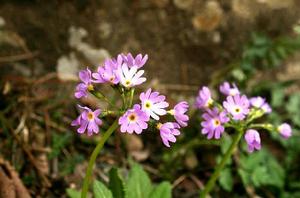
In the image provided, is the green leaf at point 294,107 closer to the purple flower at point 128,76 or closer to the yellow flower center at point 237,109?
the yellow flower center at point 237,109

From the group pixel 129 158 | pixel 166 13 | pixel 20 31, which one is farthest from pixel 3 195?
pixel 166 13

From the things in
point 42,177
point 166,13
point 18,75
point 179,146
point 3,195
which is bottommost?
point 3,195

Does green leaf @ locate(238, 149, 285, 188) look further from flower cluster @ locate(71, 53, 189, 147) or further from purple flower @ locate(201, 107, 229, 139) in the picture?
flower cluster @ locate(71, 53, 189, 147)

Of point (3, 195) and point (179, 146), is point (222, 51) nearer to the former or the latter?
point (179, 146)

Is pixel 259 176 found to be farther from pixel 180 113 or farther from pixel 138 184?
pixel 180 113

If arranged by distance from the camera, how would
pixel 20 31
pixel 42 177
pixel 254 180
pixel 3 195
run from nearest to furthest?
pixel 3 195, pixel 42 177, pixel 254 180, pixel 20 31

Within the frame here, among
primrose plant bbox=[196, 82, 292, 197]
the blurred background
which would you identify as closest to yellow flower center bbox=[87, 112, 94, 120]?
primrose plant bbox=[196, 82, 292, 197]
